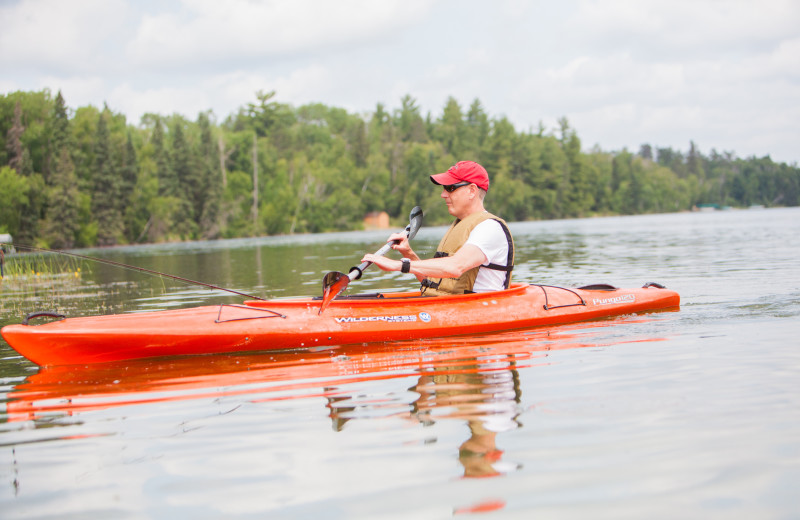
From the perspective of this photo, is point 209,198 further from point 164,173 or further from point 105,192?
point 105,192

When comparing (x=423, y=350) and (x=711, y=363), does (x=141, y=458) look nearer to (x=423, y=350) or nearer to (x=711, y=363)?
(x=423, y=350)

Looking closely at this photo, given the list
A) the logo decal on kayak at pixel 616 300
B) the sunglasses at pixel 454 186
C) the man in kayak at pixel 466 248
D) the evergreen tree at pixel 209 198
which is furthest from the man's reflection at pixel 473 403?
the evergreen tree at pixel 209 198

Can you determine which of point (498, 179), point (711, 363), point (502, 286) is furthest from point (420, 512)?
point (498, 179)

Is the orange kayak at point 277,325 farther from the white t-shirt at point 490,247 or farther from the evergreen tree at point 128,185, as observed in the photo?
the evergreen tree at point 128,185

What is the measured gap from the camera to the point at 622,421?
11.9 feet

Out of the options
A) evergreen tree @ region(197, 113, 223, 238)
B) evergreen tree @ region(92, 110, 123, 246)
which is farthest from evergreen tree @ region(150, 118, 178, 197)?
evergreen tree @ region(92, 110, 123, 246)

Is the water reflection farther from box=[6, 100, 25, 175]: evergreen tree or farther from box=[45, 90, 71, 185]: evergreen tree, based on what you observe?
box=[45, 90, 71, 185]: evergreen tree

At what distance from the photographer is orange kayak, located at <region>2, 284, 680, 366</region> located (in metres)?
5.72

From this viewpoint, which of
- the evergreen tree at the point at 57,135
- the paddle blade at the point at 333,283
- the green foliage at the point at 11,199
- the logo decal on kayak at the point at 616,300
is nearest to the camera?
the paddle blade at the point at 333,283

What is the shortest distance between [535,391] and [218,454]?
2019mm

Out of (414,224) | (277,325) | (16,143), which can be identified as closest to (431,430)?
(277,325)

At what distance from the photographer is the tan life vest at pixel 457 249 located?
20.6 feet

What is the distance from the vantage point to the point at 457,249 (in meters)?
6.35

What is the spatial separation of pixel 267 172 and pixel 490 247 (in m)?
69.1
